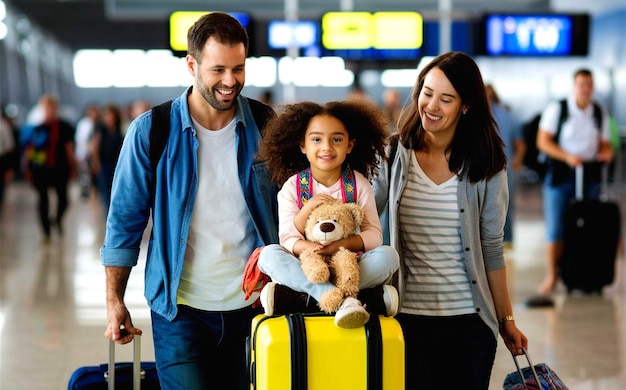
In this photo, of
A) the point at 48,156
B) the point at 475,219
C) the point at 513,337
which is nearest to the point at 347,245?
Answer: the point at 475,219

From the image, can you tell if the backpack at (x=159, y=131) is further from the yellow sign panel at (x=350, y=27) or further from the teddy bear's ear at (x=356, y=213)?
the yellow sign panel at (x=350, y=27)

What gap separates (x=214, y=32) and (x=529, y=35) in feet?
32.6

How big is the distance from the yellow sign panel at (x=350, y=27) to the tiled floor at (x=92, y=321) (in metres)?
3.45

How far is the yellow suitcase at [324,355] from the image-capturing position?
7.84 ft

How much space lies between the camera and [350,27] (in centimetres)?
1246

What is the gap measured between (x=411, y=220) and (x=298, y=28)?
33.8 feet

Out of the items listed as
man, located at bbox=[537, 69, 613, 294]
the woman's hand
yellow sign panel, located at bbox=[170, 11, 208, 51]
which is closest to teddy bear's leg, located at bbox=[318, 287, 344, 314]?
the woman's hand

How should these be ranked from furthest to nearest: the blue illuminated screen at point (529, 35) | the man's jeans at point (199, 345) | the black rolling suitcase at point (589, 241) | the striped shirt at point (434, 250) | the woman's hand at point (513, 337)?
1. the blue illuminated screen at point (529, 35)
2. the black rolling suitcase at point (589, 241)
3. the woman's hand at point (513, 337)
4. the striped shirt at point (434, 250)
5. the man's jeans at point (199, 345)

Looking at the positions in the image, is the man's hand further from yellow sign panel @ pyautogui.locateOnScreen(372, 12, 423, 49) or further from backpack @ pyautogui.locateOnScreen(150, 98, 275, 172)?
yellow sign panel @ pyautogui.locateOnScreen(372, 12, 423, 49)

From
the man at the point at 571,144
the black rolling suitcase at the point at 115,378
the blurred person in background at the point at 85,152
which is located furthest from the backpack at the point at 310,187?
the blurred person in background at the point at 85,152

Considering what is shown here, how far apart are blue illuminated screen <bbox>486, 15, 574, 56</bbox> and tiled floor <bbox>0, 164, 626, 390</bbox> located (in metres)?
2.59

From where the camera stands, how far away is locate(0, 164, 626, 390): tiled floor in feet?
17.9

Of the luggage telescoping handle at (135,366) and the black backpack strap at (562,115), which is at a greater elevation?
the black backpack strap at (562,115)

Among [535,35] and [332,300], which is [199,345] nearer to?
[332,300]
